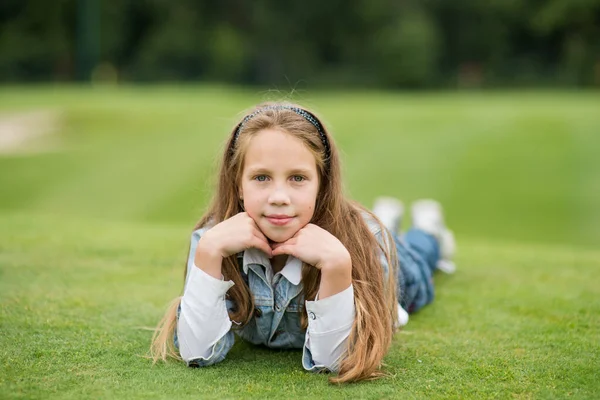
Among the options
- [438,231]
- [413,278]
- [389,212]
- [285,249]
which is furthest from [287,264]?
[389,212]

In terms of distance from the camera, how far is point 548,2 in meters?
35.2

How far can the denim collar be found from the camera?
2.61m

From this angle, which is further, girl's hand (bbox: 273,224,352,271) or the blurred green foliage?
the blurred green foliage

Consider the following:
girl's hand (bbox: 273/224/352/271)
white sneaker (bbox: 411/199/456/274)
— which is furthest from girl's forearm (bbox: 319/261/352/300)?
white sneaker (bbox: 411/199/456/274)

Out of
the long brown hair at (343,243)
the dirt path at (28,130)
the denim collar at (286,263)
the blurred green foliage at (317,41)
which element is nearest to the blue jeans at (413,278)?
the long brown hair at (343,243)

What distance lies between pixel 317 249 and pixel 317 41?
3791cm

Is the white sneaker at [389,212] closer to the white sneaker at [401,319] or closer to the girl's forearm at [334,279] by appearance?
the white sneaker at [401,319]

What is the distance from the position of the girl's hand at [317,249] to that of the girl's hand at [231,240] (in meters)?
0.08

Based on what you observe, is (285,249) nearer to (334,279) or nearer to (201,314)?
(334,279)

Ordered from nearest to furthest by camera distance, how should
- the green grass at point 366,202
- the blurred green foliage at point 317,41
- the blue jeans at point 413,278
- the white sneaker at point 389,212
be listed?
the green grass at point 366,202 < the blue jeans at point 413,278 < the white sneaker at point 389,212 < the blurred green foliage at point 317,41

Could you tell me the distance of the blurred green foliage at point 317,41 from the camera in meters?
33.9

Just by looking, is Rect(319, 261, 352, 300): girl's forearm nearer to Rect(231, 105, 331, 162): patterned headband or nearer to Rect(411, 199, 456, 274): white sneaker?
Rect(231, 105, 331, 162): patterned headband

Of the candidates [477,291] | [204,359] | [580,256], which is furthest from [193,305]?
[580,256]

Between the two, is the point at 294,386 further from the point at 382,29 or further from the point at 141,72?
the point at 382,29
